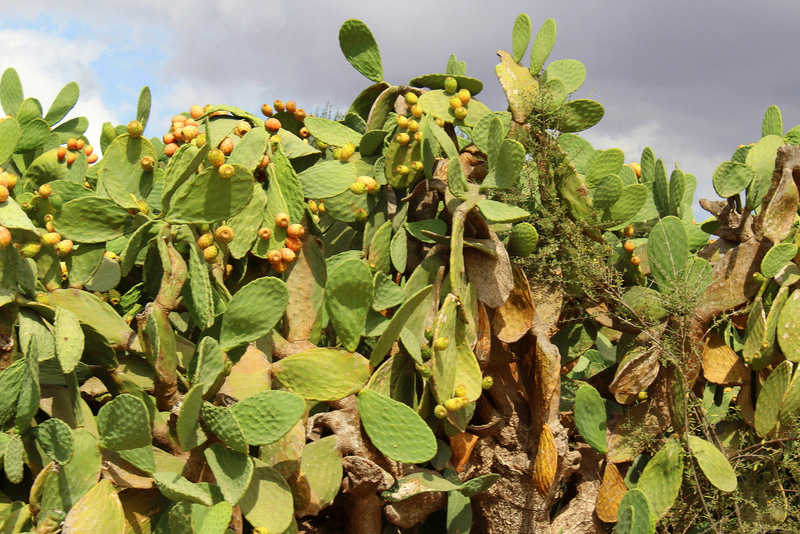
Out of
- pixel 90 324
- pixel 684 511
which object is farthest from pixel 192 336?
pixel 684 511

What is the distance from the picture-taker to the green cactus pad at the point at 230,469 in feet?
4.95

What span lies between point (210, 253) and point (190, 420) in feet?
1.39

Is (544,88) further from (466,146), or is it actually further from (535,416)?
(535,416)

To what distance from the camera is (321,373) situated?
1730mm

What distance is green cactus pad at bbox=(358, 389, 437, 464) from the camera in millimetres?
1711

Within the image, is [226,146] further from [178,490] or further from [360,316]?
[178,490]

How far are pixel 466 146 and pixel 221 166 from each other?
863mm

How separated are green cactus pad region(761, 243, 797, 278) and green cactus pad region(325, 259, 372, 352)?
3.83ft

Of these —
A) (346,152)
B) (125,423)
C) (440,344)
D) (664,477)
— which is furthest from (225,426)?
(664,477)

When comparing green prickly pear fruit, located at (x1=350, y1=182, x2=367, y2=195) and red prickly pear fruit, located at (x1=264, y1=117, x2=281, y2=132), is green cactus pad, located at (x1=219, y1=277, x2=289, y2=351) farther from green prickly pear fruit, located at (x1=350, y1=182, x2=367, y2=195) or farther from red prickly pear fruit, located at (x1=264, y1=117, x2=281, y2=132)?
red prickly pear fruit, located at (x1=264, y1=117, x2=281, y2=132)

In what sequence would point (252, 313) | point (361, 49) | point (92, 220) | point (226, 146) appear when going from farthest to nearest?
point (361, 49), point (226, 146), point (92, 220), point (252, 313)

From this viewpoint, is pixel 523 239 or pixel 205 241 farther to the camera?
pixel 523 239

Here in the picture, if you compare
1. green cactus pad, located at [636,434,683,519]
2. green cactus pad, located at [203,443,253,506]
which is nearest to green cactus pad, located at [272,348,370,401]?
green cactus pad, located at [203,443,253,506]

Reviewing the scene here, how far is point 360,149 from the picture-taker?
2223mm
